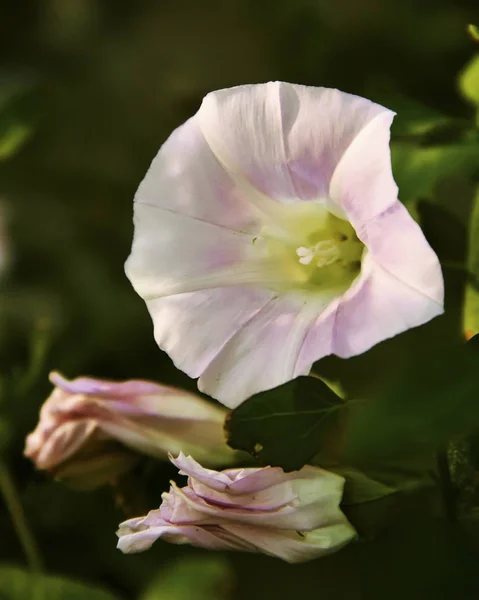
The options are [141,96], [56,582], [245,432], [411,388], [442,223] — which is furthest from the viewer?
[141,96]

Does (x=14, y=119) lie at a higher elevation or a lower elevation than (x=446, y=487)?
higher

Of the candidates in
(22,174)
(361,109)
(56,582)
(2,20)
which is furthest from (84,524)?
(2,20)

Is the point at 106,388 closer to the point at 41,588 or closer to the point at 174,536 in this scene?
the point at 174,536

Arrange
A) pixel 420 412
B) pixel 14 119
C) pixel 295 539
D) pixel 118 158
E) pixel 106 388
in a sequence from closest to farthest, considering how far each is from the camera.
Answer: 1. pixel 420 412
2. pixel 295 539
3. pixel 106 388
4. pixel 14 119
5. pixel 118 158

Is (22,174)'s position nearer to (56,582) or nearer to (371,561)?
(56,582)

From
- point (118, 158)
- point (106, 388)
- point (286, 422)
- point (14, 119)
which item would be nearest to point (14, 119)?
point (14, 119)

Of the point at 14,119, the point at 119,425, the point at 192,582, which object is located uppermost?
the point at 14,119

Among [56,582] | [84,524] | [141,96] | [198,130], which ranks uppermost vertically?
[198,130]

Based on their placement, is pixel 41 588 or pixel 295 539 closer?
pixel 295 539
